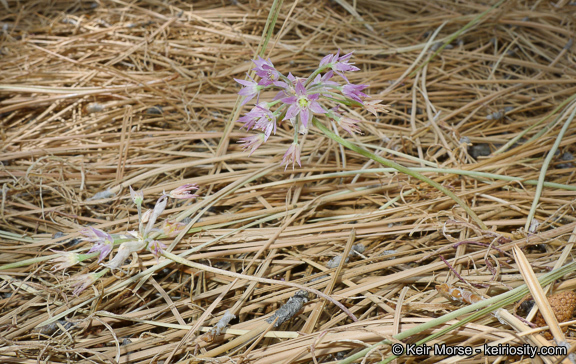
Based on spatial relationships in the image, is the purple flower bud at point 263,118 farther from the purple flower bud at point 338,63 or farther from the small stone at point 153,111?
the small stone at point 153,111

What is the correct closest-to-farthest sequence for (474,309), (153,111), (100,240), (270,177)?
(474,309) → (100,240) → (270,177) → (153,111)

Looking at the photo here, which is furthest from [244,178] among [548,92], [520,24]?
[520,24]

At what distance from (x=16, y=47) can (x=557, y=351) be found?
2639mm

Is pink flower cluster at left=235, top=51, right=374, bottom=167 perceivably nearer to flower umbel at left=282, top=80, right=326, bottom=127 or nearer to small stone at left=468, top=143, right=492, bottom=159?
flower umbel at left=282, top=80, right=326, bottom=127

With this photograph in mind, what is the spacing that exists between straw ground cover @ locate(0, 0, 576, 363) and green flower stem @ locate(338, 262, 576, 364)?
35 millimetres

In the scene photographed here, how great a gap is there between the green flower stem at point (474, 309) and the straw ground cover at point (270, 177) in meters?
0.03

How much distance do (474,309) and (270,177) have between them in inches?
34.8

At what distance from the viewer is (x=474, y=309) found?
37.5 inches

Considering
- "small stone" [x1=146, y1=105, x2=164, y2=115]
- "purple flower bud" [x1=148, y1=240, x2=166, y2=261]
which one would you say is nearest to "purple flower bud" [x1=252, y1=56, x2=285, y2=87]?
"purple flower bud" [x1=148, y1=240, x2=166, y2=261]

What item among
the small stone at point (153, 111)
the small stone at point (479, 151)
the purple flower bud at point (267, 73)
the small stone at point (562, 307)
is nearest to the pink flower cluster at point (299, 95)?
the purple flower bud at point (267, 73)

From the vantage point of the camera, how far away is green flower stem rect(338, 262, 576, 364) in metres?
0.91

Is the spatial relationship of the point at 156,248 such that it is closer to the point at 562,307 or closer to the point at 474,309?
the point at 474,309

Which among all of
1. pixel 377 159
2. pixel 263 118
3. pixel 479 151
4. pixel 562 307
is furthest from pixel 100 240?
pixel 479 151

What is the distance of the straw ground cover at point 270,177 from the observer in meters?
1.12
